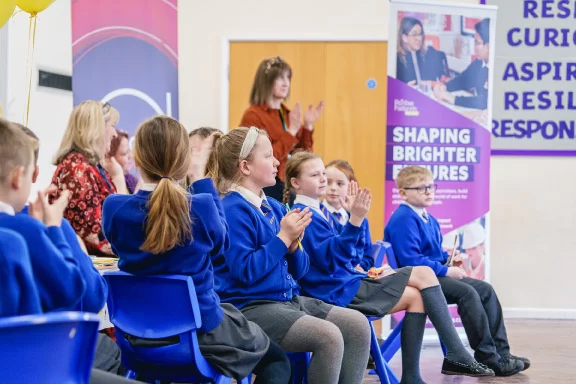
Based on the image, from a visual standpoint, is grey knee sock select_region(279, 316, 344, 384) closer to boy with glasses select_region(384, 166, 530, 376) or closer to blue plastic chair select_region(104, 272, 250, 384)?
blue plastic chair select_region(104, 272, 250, 384)

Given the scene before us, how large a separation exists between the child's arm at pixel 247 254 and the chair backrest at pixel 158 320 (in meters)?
0.42

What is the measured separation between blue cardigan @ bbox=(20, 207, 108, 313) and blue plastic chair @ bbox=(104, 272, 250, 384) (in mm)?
325

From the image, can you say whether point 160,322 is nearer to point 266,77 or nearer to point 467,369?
point 467,369

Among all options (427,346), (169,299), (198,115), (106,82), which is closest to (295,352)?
(169,299)

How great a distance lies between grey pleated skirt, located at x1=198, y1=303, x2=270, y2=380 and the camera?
2.47 m

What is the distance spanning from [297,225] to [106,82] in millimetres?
2890

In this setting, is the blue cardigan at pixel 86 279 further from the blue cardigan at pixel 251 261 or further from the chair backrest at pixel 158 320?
the blue cardigan at pixel 251 261

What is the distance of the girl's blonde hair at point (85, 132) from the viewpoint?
3.59m

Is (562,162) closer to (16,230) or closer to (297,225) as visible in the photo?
(297,225)

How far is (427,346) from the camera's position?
5.27m

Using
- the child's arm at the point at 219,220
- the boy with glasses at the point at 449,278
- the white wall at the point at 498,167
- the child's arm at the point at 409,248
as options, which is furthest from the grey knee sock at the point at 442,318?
the white wall at the point at 498,167

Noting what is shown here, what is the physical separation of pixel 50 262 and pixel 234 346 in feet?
2.62

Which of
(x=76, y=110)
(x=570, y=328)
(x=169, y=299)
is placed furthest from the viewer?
(x=570, y=328)

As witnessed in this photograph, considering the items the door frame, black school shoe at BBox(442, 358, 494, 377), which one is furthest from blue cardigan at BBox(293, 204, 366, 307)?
the door frame
